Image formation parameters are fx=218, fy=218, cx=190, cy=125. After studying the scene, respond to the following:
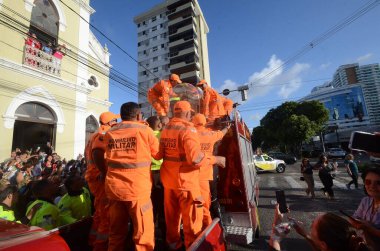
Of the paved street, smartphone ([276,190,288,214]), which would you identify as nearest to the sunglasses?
smartphone ([276,190,288,214])

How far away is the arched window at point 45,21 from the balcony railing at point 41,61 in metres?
0.80

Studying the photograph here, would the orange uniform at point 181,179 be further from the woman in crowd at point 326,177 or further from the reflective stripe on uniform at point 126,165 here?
the woman in crowd at point 326,177

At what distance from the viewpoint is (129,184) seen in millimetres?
2174

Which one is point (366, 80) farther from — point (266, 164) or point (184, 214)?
point (184, 214)

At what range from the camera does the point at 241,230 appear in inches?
123

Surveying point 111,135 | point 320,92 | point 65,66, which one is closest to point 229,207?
point 111,135

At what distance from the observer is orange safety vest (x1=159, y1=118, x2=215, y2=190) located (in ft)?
8.19

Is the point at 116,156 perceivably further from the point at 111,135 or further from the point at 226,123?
the point at 226,123

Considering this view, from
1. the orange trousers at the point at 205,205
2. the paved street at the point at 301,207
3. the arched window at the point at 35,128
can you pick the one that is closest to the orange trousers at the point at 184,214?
the orange trousers at the point at 205,205

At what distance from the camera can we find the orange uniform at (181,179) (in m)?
2.47

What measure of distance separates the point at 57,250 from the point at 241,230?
2.45 m


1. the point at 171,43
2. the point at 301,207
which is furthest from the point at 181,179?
the point at 171,43

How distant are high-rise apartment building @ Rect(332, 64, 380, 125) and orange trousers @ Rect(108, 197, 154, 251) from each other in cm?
9726

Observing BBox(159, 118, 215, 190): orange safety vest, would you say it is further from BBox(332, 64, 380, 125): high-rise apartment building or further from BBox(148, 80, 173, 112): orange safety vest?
BBox(332, 64, 380, 125): high-rise apartment building
